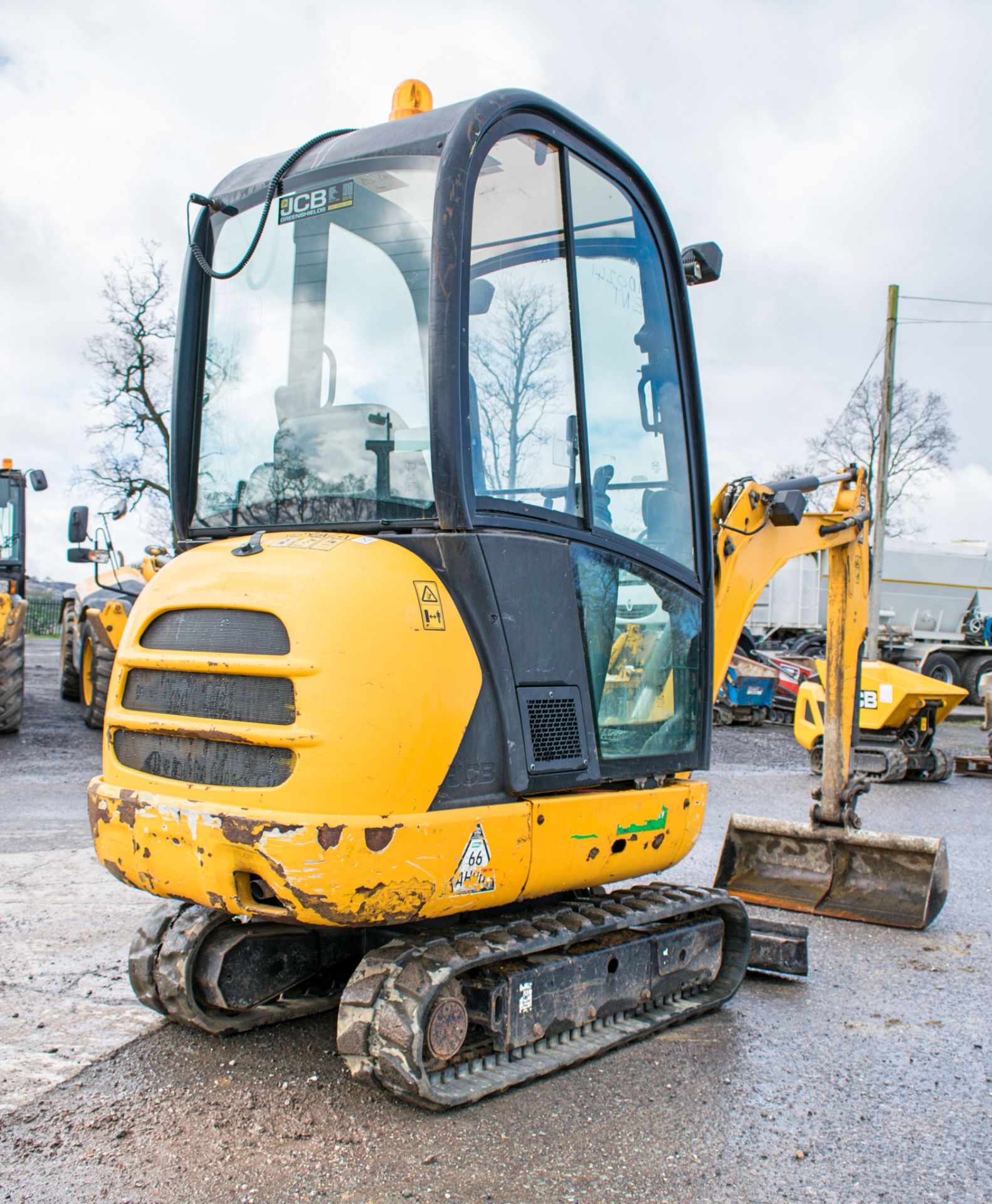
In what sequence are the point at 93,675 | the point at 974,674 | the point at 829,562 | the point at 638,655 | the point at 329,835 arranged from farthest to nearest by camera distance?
the point at 974,674
the point at 93,675
the point at 829,562
the point at 638,655
the point at 329,835

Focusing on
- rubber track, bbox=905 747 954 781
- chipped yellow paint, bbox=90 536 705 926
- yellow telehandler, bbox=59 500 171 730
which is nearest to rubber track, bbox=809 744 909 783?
rubber track, bbox=905 747 954 781

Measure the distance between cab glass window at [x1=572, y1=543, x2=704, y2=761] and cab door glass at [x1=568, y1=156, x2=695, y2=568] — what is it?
15 cm

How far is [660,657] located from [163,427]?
73.0 ft

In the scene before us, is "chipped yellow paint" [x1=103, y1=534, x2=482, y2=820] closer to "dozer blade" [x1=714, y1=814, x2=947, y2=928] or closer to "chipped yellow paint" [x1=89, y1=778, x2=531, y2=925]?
"chipped yellow paint" [x1=89, y1=778, x2=531, y2=925]

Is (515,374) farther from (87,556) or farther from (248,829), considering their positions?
(87,556)

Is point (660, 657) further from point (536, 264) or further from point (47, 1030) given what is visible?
point (47, 1030)

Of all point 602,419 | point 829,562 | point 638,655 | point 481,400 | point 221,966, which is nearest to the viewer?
point 481,400

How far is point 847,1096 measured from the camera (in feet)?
11.3

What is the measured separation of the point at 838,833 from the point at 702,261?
328cm

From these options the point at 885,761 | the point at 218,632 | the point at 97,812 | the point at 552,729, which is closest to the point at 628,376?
the point at 552,729

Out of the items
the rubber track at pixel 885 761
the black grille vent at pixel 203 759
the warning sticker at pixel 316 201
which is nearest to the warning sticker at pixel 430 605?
the black grille vent at pixel 203 759

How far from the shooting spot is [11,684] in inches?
439

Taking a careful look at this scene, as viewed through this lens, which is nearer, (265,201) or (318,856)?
(318,856)

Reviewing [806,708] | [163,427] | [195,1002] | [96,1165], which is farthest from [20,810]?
[163,427]
